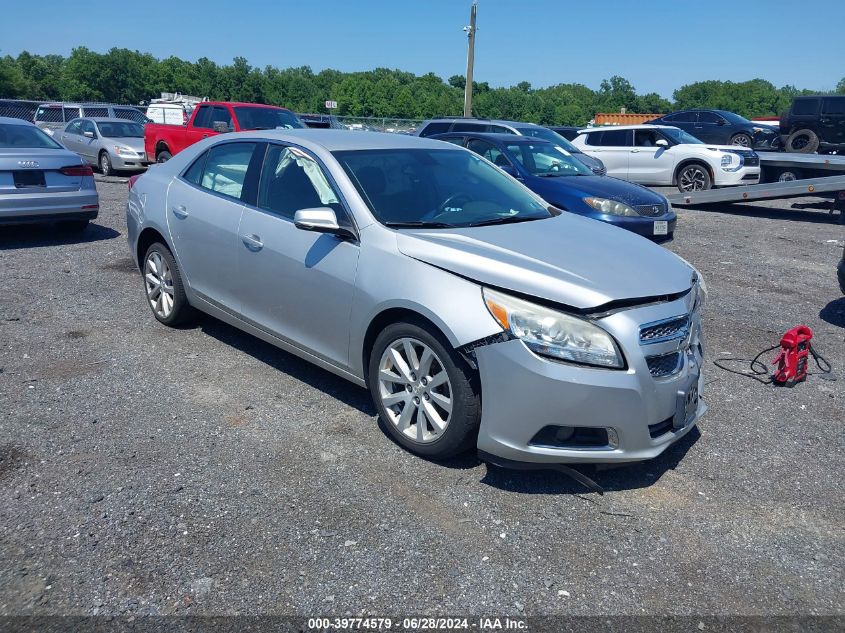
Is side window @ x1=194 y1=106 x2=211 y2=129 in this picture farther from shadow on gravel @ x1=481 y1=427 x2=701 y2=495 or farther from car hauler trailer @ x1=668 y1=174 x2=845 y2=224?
shadow on gravel @ x1=481 y1=427 x2=701 y2=495

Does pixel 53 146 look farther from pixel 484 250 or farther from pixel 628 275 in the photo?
pixel 628 275

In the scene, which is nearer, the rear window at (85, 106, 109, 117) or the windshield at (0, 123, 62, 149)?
the windshield at (0, 123, 62, 149)

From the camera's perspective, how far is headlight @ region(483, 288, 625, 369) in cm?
349

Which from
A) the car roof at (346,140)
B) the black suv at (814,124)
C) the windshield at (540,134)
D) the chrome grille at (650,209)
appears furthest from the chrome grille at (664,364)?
the black suv at (814,124)

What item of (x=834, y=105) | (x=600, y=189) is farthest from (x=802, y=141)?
(x=600, y=189)

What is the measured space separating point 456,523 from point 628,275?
5.01 ft

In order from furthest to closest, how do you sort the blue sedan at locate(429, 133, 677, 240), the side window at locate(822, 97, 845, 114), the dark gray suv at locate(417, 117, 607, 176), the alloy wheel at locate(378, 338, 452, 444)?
the side window at locate(822, 97, 845, 114) → the dark gray suv at locate(417, 117, 607, 176) → the blue sedan at locate(429, 133, 677, 240) → the alloy wheel at locate(378, 338, 452, 444)

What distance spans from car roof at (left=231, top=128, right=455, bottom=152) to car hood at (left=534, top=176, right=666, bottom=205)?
13.8 feet

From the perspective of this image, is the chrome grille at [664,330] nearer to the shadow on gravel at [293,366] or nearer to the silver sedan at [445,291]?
the silver sedan at [445,291]

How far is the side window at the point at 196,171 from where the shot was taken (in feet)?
18.6

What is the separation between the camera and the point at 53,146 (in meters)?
9.50

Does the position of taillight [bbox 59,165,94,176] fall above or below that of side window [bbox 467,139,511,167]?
below

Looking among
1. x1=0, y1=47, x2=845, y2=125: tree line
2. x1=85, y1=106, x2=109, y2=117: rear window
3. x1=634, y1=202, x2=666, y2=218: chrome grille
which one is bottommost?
x1=634, y1=202, x2=666, y2=218: chrome grille

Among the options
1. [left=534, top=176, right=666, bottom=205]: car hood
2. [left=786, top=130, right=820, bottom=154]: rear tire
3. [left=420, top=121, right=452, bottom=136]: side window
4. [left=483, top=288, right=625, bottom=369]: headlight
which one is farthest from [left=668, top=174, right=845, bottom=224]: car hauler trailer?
[left=483, top=288, right=625, bottom=369]: headlight
